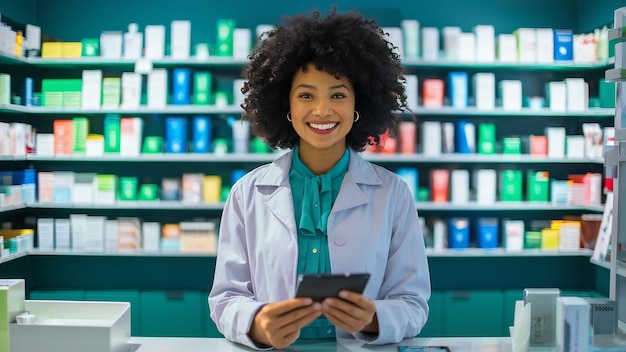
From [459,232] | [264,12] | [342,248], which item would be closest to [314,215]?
[342,248]

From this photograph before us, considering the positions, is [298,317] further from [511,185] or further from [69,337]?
[511,185]

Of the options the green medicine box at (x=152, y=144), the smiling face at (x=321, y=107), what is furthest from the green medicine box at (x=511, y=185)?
the smiling face at (x=321, y=107)

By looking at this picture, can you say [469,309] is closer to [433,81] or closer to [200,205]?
[433,81]

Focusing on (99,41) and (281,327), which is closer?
(281,327)

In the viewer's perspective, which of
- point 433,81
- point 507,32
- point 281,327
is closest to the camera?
point 281,327

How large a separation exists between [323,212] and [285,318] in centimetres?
44

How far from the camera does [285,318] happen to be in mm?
1688

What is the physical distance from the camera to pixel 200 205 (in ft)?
18.0

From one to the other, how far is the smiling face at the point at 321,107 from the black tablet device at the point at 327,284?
0.53 m

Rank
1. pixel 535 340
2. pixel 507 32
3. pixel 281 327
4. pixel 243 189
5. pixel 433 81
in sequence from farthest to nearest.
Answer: pixel 507 32 < pixel 433 81 < pixel 243 189 < pixel 535 340 < pixel 281 327

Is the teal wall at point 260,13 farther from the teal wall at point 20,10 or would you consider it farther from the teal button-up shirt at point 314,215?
the teal button-up shirt at point 314,215

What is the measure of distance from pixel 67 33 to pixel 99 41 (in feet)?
1.46

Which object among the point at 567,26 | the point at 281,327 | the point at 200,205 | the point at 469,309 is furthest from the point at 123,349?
the point at 567,26

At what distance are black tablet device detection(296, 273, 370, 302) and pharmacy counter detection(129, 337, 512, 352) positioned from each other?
0.33 metres
